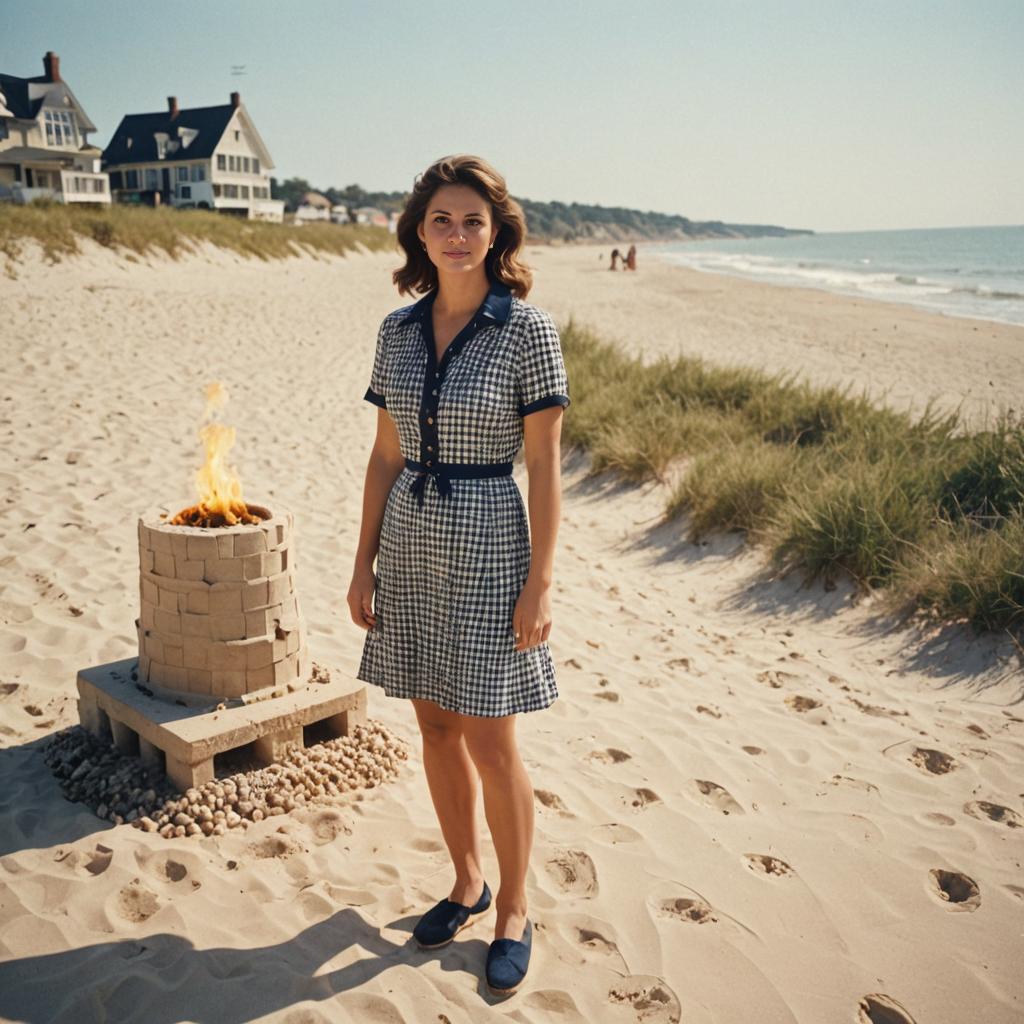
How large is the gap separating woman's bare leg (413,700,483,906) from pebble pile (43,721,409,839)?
772 mm

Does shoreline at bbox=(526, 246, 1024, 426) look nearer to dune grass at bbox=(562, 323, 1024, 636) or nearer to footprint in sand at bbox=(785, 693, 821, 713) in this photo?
dune grass at bbox=(562, 323, 1024, 636)

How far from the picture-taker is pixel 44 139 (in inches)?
1410

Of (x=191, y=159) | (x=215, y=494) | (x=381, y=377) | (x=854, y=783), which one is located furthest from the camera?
(x=191, y=159)

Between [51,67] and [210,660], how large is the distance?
42290mm

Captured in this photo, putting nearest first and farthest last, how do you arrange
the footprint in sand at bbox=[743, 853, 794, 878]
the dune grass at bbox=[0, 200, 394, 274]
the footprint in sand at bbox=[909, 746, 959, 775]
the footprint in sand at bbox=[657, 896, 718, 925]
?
the footprint in sand at bbox=[657, 896, 718, 925], the footprint in sand at bbox=[743, 853, 794, 878], the footprint in sand at bbox=[909, 746, 959, 775], the dune grass at bbox=[0, 200, 394, 274]

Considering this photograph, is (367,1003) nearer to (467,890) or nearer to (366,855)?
(467,890)

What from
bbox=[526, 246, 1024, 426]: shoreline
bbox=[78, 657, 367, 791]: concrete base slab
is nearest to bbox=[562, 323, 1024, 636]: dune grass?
bbox=[526, 246, 1024, 426]: shoreline

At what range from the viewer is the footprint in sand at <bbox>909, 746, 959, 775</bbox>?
358cm

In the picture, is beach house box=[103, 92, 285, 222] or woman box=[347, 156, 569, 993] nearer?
woman box=[347, 156, 569, 993]

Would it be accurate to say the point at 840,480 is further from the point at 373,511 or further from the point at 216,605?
the point at 216,605

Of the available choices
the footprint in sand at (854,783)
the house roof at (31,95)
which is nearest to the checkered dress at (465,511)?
the footprint in sand at (854,783)

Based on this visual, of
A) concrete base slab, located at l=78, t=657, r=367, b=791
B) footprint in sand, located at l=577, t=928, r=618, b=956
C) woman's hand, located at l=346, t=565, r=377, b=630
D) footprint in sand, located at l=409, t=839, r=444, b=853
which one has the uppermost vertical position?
woman's hand, located at l=346, t=565, r=377, b=630

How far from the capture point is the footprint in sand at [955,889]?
108 inches

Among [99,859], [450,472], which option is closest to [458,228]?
[450,472]
